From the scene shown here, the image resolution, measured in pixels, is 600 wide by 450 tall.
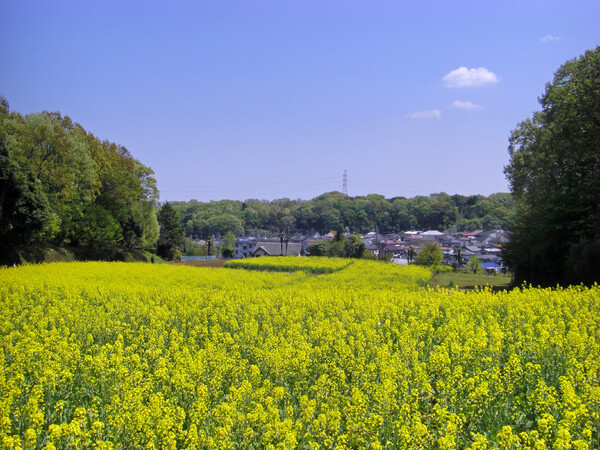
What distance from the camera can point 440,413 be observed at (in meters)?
4.98

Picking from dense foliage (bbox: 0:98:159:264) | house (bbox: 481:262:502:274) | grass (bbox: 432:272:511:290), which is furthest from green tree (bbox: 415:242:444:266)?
dense foliage (bbox: 0:98:159:264)

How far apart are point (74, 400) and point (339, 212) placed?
134m

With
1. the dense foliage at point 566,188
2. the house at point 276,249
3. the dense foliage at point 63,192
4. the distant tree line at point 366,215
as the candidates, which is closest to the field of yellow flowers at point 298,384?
the dense foliage at point 566,188

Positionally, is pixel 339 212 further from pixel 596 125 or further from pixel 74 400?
pixel 74 400

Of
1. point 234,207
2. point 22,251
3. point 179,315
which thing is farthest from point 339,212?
point 179,315

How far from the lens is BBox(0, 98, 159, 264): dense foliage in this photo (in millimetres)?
26031

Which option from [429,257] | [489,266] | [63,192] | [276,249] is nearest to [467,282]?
[429,257]

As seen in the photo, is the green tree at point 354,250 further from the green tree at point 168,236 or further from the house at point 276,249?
the green tree at point 168,236

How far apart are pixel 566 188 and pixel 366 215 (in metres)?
114

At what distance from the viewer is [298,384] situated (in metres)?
6.18

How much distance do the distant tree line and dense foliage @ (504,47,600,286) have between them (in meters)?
104

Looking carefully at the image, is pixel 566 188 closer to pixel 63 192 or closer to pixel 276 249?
pixel 63 192

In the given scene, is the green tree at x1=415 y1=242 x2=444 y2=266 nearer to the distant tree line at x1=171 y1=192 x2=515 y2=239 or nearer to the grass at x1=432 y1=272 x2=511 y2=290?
the grass at x1=432 y1=272 x2=511 y2=290

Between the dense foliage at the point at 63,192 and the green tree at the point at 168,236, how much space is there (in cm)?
1205
